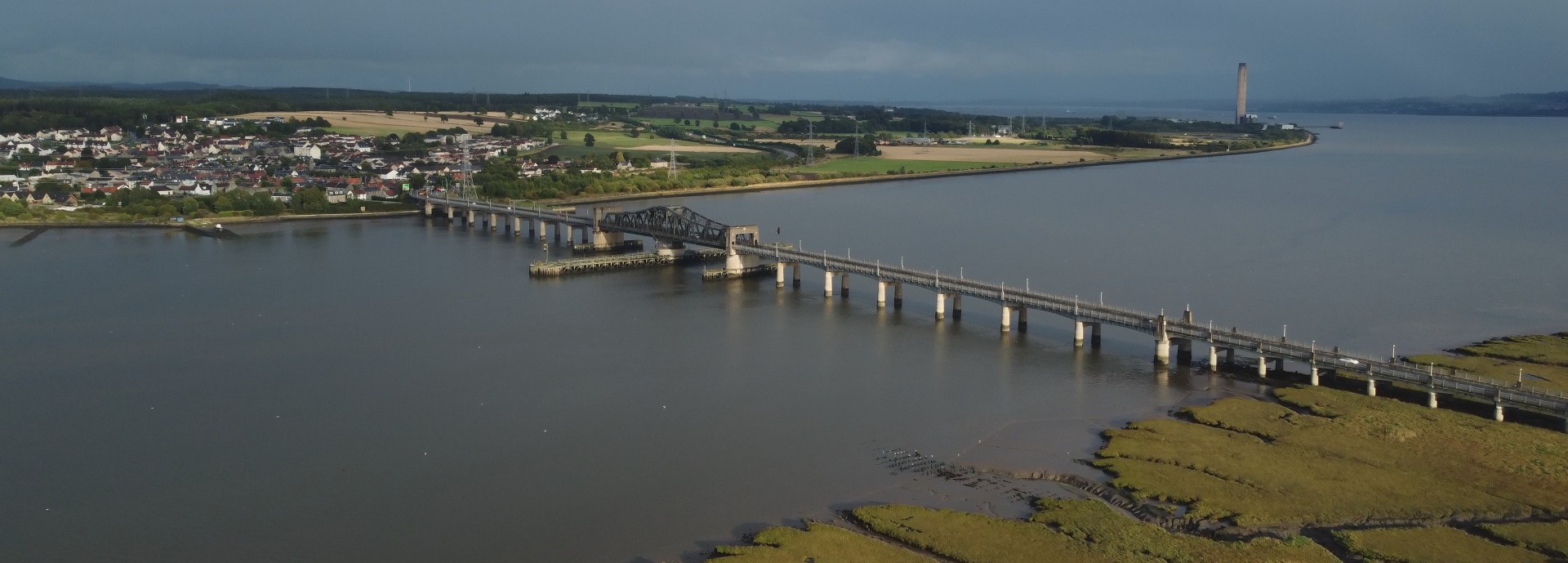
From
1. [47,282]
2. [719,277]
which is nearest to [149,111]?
[47,282]

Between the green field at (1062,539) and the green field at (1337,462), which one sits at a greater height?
the green field at (1337,462)

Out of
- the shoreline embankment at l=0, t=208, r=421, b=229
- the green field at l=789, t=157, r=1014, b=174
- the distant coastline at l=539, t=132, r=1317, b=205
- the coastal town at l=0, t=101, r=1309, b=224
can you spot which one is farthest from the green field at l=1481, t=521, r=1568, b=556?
the green field at l=789, t=157, r=1014, b=174

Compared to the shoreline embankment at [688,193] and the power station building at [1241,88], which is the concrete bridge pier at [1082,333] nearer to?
the shoreline embankment at [688,193]

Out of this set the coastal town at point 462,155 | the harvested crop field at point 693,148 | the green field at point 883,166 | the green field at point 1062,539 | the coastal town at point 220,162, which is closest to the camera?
the green field at point 1062,539

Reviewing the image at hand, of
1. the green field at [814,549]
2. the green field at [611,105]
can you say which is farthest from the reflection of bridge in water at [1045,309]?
the green field at [611,105]

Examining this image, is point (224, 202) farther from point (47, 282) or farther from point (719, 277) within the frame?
point (719, 277)

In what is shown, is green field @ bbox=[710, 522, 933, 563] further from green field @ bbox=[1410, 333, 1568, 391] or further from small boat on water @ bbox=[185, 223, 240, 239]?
small boat on water @ bbox=[185, 223, 240, 239]
